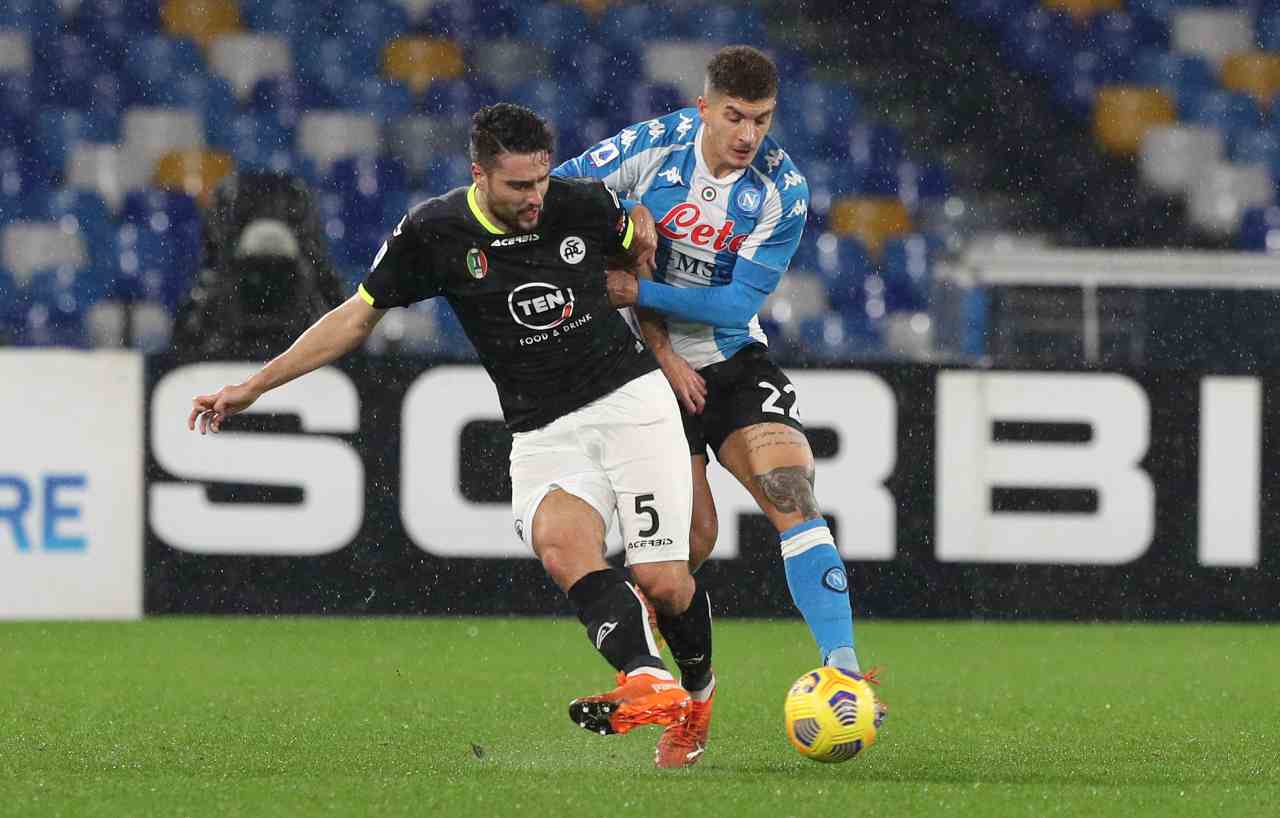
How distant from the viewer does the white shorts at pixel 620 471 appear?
16.1 feet

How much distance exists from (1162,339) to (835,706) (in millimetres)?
4978

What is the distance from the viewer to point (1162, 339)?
907 centimetres

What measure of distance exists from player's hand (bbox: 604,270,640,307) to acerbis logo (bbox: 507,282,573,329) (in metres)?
0.23

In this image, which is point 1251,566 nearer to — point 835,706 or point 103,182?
point 835,706

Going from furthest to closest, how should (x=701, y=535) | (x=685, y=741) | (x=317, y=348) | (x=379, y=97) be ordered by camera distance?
(x=379, y=97)
(x=701, y=535)
(x=685, y=741)
(x=317, y=348)

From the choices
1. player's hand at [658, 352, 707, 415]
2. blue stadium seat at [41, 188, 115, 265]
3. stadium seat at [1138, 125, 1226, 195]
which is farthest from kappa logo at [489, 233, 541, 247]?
stadium seat at [1138, 125, 1226, 195]

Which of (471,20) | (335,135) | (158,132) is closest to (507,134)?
(335,135)

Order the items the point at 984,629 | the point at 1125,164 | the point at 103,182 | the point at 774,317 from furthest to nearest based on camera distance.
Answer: the point at 1125,164
the point at 103,182
the point at 774,317
the point at 984,629

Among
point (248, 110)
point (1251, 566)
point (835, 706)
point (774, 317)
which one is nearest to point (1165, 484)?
point (1251, 566)

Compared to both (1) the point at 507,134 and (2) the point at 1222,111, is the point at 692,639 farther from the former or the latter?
(2) the point at 1222,111

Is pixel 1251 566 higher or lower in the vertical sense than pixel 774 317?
lower

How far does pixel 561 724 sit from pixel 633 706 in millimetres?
1521

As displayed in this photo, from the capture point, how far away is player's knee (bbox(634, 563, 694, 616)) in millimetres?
4961

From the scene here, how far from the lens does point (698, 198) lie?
212 inches
